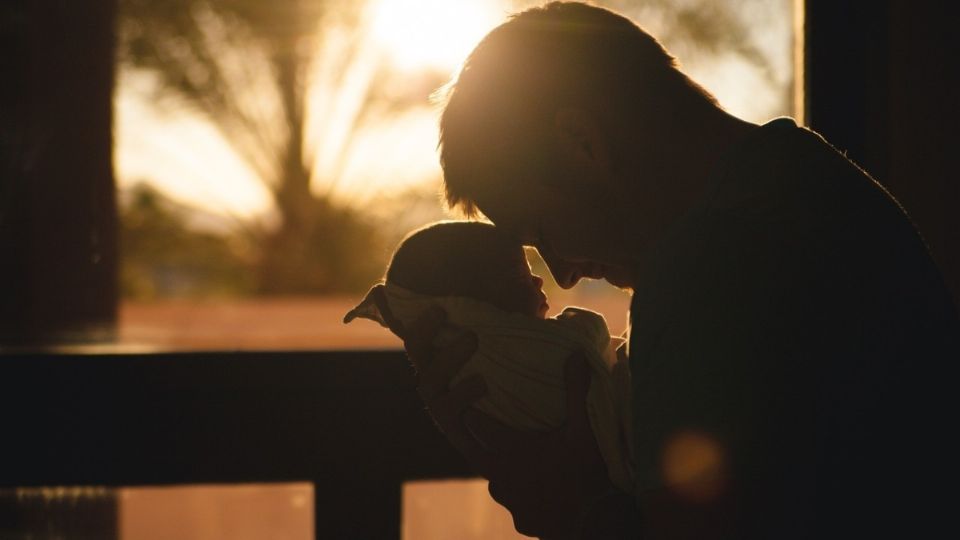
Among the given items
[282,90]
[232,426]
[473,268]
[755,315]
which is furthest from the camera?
[282,90]

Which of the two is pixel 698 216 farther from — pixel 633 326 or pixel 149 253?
pixel 149 253

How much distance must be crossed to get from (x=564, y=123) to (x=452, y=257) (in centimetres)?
33

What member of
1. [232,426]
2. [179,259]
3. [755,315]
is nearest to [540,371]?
[755,315]

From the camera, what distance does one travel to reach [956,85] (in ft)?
4.99

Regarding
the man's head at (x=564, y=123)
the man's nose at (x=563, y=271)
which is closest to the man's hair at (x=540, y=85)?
the man's head at (x=564, y=123)

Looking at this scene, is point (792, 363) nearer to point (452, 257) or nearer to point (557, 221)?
point (557, 221)

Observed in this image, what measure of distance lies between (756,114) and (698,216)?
123 cm

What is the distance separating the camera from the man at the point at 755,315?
0.70 metres

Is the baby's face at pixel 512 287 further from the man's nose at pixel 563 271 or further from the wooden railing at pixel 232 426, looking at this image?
the wooden railing at pixel 232 426

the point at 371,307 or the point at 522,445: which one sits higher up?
the point at 371,307

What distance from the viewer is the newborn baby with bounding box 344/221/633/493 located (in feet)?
3.57

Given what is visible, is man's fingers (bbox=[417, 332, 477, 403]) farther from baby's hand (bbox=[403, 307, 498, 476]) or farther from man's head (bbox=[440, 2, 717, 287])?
man's head (bbox=[440, 2, 717, 287])

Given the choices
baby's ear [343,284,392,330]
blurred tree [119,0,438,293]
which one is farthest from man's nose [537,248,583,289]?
blurred tree [119,0,438,293]

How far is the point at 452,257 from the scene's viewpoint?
1.18 meters
